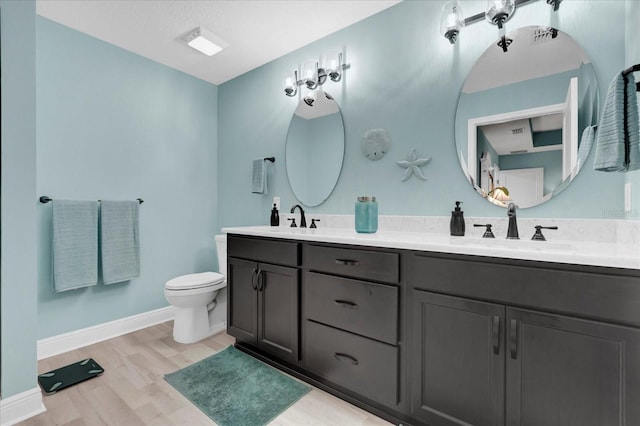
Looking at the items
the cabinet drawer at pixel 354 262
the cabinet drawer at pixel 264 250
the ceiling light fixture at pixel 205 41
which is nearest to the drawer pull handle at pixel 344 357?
the cabinet drawer at pixel 354 262

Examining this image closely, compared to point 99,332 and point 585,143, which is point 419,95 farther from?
point 99,332

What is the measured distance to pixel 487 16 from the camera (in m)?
1.60

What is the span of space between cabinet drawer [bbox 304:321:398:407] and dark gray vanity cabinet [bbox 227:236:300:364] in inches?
6.1

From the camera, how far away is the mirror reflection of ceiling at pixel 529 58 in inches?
59.8

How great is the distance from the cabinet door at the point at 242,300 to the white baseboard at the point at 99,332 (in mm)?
1038

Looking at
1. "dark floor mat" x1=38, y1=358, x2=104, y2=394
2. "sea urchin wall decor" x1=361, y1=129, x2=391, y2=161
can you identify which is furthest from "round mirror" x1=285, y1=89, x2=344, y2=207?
"dark floor mat" x1=38, y1=358, x2=104, y2=394

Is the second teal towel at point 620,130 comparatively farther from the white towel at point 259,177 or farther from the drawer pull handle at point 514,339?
the white towel at point 259,177

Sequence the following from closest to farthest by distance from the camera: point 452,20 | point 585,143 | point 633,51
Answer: point 633,51, point 585,143, point 452,20

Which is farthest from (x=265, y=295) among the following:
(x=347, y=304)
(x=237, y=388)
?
(x=347, y=304)

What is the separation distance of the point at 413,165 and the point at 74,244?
261cm

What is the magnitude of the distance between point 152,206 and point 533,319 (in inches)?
118

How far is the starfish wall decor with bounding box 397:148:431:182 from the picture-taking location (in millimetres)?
1946

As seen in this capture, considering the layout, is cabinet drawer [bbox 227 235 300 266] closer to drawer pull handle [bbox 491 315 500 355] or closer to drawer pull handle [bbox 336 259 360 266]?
drawer pull handle [bbox 336 259 360 266]

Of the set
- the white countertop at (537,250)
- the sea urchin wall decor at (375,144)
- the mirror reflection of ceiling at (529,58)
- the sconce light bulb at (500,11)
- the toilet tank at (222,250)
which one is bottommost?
the toilet tank at (222,250)
